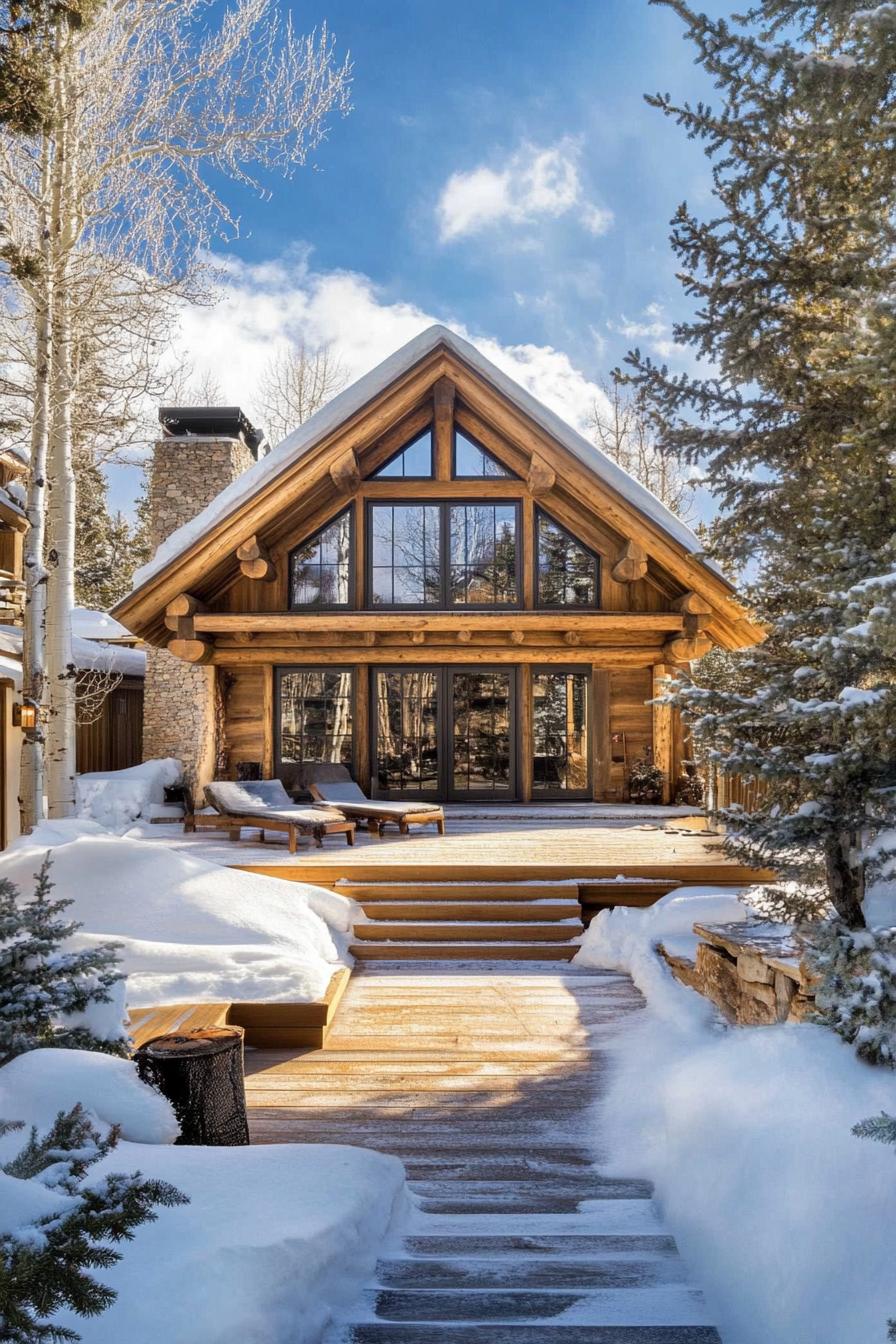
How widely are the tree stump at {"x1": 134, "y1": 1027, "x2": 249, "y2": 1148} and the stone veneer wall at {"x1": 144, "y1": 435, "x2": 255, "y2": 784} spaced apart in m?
10.6

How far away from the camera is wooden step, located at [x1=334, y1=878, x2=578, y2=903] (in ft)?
24.1

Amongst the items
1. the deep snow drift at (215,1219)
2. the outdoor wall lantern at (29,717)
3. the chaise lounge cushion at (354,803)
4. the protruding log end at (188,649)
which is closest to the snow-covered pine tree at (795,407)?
the deep snow drift at (215,1219)

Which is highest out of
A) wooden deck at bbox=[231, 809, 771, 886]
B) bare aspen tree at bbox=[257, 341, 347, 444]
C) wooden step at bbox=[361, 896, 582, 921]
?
bare aspen tree at bbox=[257, 341, 347, 444]

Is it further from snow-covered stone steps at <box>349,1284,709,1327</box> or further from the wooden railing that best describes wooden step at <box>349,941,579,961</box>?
snow-covered stone steps at <box>349,1284,709,1327</box>

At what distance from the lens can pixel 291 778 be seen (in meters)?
12.1

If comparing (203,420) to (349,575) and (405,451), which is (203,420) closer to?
(405,451)

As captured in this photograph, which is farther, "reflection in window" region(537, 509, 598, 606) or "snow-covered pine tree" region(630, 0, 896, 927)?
"reflection in window" region(537, 509, 598, 606)

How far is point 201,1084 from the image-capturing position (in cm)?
354

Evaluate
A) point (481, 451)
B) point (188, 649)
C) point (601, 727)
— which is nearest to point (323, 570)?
point (188, 649)

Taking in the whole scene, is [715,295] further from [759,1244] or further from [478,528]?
[478,528]

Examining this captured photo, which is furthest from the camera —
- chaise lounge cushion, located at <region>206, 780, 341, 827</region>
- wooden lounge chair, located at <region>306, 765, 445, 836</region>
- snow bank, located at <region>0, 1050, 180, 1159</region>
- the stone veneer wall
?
the stone veneer wall

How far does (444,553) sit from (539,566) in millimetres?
1335

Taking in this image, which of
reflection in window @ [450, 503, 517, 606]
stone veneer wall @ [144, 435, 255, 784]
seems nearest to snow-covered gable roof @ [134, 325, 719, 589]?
reflection in window @ [450, 503, 517, 606]

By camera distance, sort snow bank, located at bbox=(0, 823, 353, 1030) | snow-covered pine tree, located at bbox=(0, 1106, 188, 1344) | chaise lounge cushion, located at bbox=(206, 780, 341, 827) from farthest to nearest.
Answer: chaise lounge cushion, located at bbox=(206, 780, 341, 827)
snow bank, located at bbox=(0, 823, 353, 1030)
snow-covered pine tree, located at bbox=(0, 1106, 188, 1344)
